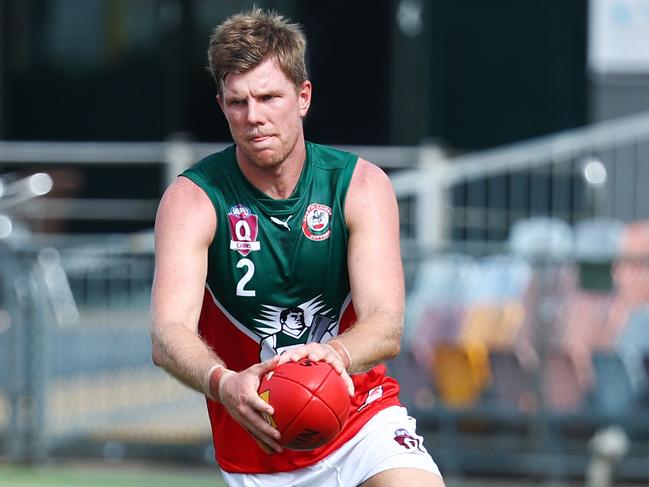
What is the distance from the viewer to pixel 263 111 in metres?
4.92

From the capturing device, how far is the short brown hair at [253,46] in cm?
489

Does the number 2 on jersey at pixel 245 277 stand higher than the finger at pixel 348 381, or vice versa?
the number 2 on jersey at pixel 245 277

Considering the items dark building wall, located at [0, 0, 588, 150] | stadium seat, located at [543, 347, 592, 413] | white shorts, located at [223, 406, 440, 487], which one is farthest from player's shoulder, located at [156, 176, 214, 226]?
dark building wall, located at [0, 0, 588, 150]

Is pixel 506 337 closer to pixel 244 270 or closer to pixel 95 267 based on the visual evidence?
pixel 95 267

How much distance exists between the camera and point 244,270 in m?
5.13

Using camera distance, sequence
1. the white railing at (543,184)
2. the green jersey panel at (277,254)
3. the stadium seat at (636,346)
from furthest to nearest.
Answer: the white railing at (543,184) < the stadium seat at (636,346) < the green jersey panel at (277,254)

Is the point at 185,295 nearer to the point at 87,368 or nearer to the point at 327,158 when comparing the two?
the point at 327,158

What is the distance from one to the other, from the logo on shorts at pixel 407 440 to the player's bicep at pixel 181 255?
84 cm

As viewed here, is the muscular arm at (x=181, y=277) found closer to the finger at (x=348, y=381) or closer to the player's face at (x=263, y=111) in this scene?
the player's face at (x=263, y=111)

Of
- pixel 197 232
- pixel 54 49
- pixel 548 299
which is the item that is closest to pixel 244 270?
pixel 197 232

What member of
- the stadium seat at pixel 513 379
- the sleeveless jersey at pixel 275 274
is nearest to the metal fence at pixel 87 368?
the stadium seat at pixel 513 379

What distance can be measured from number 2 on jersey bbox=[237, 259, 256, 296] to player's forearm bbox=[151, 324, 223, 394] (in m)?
0.36

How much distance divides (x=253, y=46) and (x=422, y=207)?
7.46 metres

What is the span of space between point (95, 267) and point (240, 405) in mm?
6445
